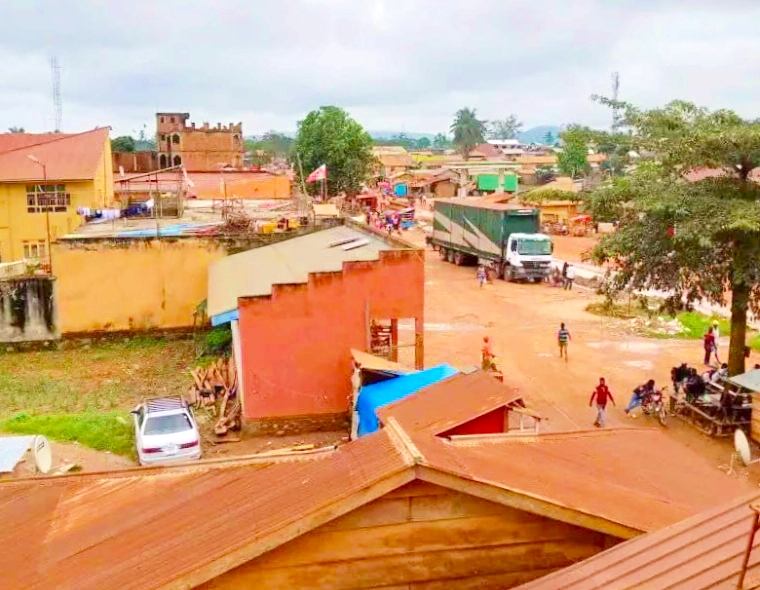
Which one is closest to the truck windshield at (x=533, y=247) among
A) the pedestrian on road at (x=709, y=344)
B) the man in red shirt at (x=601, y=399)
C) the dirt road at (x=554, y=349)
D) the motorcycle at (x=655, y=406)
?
the dirt road at (x=554, y=349)

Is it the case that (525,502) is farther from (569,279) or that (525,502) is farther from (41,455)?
(569,279)

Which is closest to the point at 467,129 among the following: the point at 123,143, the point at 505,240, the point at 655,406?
the point at 123,143

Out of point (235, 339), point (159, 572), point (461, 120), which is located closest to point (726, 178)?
point (235, 339)

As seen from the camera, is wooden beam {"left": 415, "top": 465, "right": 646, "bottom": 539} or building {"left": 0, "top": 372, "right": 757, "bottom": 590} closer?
building {"left": 0, "top": 372, "right": 757, "bottom": 590}

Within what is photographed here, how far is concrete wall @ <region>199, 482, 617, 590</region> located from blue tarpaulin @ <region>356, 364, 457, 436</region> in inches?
321

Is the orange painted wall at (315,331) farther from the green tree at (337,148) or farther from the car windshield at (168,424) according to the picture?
the green tree at (337,148)

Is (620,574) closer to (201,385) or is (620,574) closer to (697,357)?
(201,385)

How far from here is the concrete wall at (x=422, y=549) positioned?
17.7 feet

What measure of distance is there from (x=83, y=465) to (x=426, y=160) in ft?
382

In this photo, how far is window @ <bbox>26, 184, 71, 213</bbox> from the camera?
34750 mm

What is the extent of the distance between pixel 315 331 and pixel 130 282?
35.9 ft

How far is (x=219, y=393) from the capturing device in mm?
19469

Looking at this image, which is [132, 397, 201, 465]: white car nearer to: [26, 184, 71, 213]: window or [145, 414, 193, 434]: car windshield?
[145, 414, 193, 434]: car windshield

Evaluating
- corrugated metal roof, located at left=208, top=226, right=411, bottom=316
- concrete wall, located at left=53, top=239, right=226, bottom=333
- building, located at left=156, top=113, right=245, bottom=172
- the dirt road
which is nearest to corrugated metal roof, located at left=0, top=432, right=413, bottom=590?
corrugated metal roof, located at left=208, top=226, right=411, bottom=316
